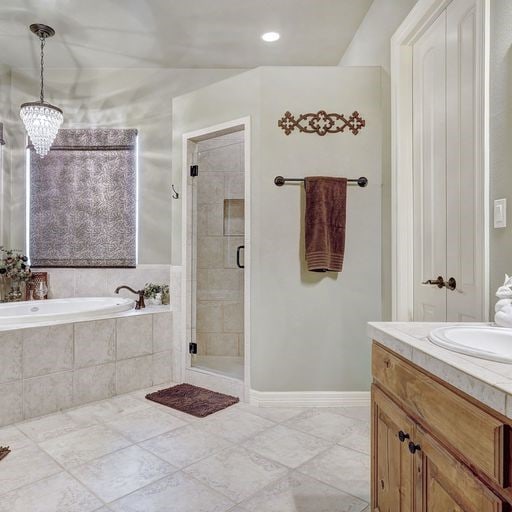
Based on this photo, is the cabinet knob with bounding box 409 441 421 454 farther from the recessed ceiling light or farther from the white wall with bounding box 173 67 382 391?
the recessed ceiling light

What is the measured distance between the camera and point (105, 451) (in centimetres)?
221

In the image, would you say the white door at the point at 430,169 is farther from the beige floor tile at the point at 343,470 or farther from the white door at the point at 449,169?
the beige floor tile at the point at 343,470

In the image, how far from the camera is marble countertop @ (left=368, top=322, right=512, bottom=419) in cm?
80

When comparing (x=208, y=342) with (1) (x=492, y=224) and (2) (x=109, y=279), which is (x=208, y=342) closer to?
(2) (x=109, y=279)

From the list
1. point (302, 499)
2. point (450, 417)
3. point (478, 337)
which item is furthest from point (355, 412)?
point (450, 417)

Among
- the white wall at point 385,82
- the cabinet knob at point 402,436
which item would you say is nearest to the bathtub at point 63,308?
the white wall at point 385,82

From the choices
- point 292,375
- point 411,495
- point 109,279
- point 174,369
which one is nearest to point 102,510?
point 411,495

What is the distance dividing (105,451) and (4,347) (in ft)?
3.21

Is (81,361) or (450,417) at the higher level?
(450,417)

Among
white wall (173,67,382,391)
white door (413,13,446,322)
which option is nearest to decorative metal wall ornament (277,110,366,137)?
white wall (173,67,382,391)

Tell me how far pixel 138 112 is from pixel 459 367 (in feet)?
12.9

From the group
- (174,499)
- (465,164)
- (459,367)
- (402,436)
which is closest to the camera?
(459,367)

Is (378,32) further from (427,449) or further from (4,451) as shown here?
(4,451)

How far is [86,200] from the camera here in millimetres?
3979
